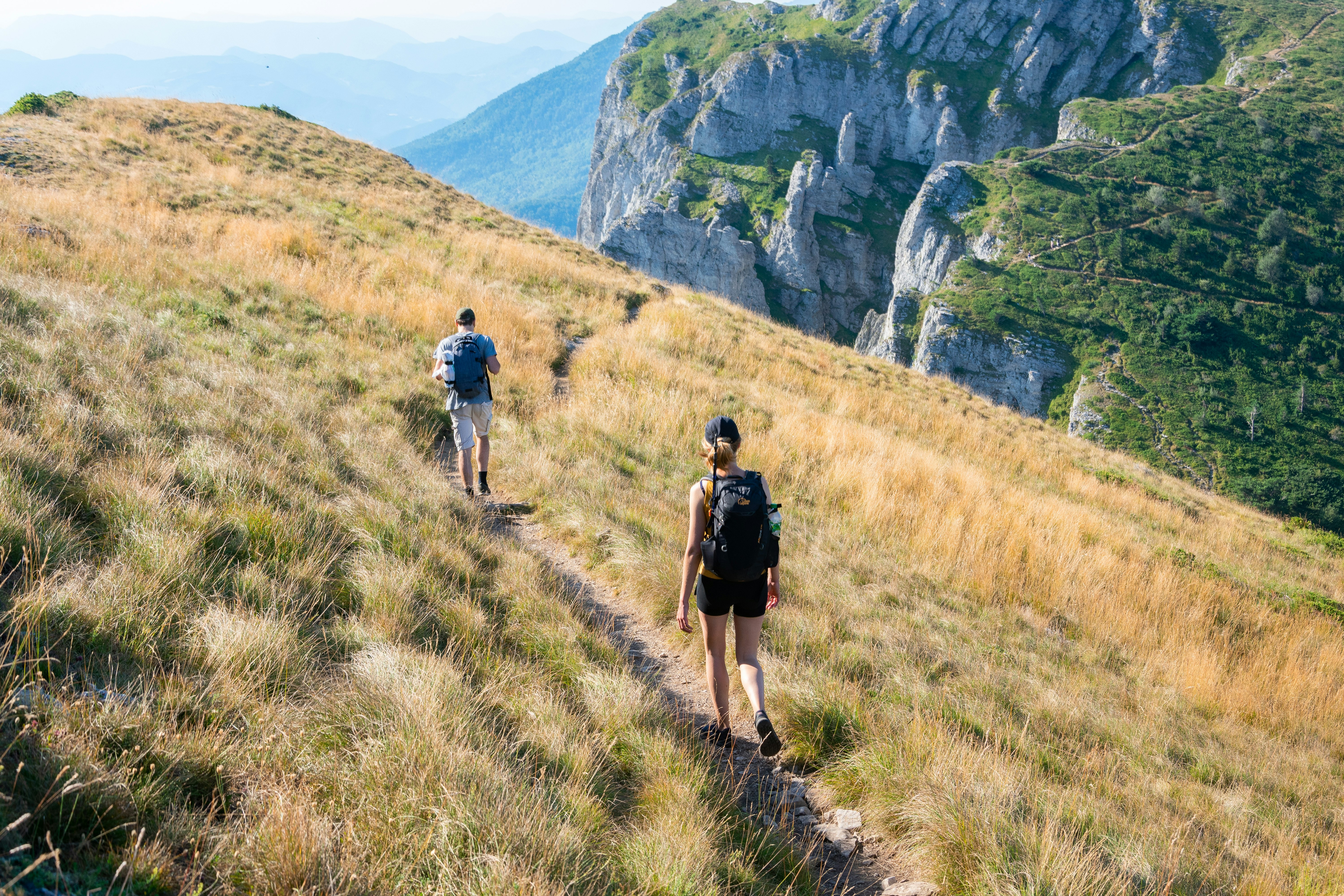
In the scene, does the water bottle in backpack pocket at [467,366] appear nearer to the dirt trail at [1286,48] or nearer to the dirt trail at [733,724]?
the dirt trail at [733,724]

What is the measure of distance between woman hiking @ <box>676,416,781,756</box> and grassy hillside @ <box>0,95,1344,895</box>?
48cm

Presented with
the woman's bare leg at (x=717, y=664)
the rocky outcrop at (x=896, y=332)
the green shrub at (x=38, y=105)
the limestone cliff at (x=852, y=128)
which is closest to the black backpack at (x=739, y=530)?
the woman's bare leg at (x=717, y=664)

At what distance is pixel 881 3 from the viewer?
413ft

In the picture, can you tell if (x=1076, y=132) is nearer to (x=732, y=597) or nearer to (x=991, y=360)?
(x=991, y=360)

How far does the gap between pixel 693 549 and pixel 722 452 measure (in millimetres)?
657

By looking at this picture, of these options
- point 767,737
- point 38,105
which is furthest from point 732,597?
point 38,105

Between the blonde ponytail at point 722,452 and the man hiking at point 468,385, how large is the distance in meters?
3.86

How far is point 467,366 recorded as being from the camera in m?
7.08

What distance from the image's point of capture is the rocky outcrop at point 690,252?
104 metres

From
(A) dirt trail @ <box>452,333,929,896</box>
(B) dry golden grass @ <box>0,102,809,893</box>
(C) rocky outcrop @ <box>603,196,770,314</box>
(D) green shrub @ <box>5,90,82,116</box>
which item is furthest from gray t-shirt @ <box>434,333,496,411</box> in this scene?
(C) rocky outcrop @ <box>603,196,770,314</box>

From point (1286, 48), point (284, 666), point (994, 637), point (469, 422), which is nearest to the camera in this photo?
point (284, 666)

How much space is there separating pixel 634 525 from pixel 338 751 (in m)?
4.07

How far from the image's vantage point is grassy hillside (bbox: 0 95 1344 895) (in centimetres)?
233

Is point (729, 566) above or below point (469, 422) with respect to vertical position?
above
